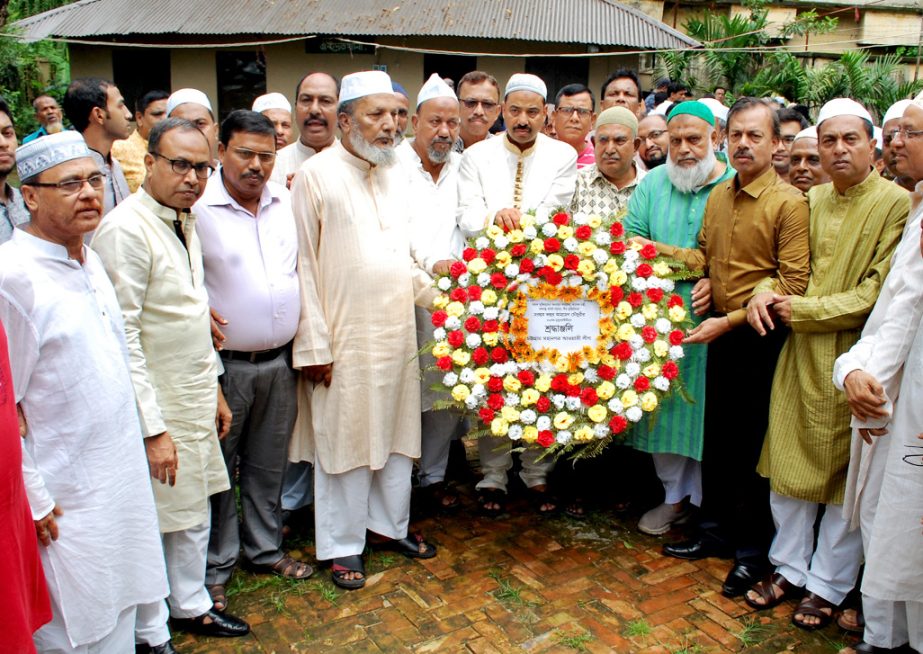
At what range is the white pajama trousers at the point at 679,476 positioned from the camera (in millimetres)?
5246

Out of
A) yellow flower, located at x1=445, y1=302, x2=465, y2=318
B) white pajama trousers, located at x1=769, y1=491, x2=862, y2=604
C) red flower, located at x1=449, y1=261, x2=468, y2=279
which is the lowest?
white pajama trousers, located at x1=769, y1=491, x2=862, y2=604

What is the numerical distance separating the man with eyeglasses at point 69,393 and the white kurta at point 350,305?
1334 mm

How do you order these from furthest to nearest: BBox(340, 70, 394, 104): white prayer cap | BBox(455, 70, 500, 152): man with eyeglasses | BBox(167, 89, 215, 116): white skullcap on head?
1. BBox(455, 70, 500, 152): man with eyeglasses
2. BBox(167, 89, 215, 116): white skullcap on head
3. BBox(340, 70, 394, 104): white prayer cap

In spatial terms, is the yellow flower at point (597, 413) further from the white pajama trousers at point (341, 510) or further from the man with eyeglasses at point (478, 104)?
the man with eyeglasses at point (478, 104)

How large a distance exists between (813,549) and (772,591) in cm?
38

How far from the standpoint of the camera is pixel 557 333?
15.3 feet

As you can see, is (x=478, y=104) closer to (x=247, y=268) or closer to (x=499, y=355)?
(x=499, y=355)

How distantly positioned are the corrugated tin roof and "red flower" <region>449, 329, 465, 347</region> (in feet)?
47.4

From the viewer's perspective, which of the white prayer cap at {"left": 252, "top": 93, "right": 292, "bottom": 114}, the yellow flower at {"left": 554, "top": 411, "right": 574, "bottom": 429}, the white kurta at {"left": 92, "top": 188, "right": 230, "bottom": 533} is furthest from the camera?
the white prayer cap at {"left": 252, "top": 93, "right": 292, "bottom": 114}

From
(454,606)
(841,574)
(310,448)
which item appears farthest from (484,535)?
(841,574)

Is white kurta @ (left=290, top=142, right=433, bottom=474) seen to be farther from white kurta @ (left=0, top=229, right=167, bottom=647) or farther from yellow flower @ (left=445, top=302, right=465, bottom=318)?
white kurta @ (left=0, top=229, right=167, bottom=647)

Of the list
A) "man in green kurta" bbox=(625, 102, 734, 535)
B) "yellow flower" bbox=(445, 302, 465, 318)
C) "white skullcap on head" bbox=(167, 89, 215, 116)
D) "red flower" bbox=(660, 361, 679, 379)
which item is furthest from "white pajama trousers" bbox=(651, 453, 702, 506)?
"white skullcap on head" bbox=(167, 89, 215, 116)

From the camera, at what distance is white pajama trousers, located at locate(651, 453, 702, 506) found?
5246 mm

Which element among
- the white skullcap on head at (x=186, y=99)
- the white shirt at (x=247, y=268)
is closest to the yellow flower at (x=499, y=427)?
the white shirt at (x=247, y=268)
